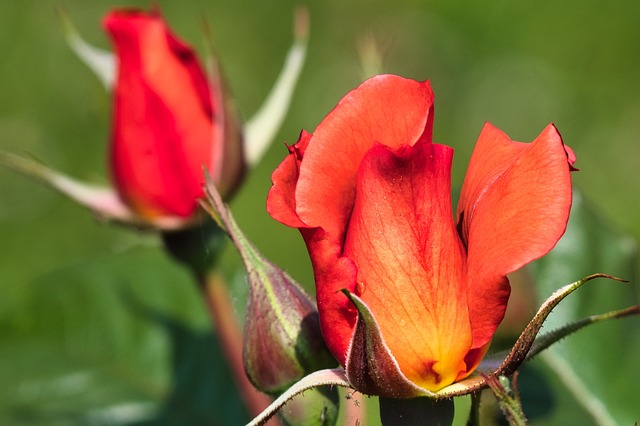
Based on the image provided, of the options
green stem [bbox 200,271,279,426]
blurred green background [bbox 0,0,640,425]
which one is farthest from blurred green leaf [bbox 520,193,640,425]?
blurred green background [bbox 0,0,640,425]

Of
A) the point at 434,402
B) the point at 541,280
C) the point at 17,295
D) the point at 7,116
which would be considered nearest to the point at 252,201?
the point at 7,116

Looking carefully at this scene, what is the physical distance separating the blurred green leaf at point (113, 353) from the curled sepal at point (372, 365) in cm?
53

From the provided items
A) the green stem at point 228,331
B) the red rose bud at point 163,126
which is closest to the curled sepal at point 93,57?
the red rose bud at point 163,126

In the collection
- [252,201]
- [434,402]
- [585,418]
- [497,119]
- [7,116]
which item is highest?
[434,402]

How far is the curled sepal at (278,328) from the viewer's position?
2.15ft

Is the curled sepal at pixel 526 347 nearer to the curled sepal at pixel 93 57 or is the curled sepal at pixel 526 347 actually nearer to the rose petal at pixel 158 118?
the rose petal at pixel 158 118

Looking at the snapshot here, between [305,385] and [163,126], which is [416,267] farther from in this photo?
[163,126]

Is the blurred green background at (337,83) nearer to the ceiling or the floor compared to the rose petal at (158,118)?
nearer to the floor

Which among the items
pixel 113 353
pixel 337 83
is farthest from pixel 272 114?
pixel 337 83

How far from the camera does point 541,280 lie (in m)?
1.02

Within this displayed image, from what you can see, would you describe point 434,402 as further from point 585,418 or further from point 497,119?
point 497,119

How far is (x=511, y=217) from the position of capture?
566 mm

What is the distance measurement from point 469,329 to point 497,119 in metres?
2.26

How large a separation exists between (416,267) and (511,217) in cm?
7
